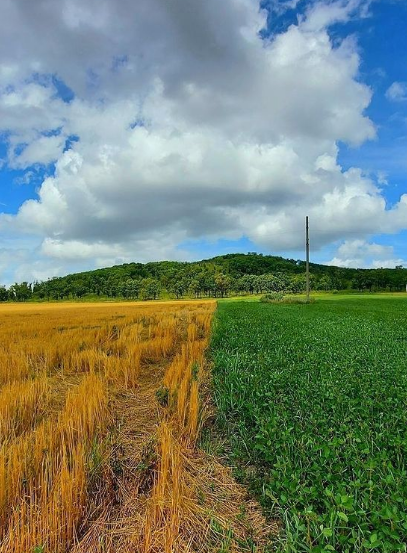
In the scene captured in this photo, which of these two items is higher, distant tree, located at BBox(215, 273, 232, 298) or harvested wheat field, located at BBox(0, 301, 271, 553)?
distant tree, located at BBox(215, 273, 232, 298)

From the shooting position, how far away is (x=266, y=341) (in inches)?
446

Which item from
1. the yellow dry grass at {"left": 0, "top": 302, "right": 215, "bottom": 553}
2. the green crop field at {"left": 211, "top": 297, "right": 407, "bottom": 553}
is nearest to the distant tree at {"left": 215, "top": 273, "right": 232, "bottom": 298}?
the green crop field at {"left": 211, "top": 297, "right": 407, "bottom": 553}

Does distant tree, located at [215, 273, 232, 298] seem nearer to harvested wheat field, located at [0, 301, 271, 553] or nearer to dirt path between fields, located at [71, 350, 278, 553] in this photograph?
harvested wheat field, located at [0, 301, 271, 553]

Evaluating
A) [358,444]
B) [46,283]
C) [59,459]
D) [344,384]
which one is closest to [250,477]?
[358,444]

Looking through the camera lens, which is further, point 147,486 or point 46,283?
point 46,283

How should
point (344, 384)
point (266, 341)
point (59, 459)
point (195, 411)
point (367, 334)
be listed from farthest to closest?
1. point (367, 334)
2. point (266, 341)
3. point (344, 384)
4. point (195, 411)
5. point (59, 459)

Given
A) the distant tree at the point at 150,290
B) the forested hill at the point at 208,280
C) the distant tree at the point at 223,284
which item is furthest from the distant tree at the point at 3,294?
the distant tree at the point at 223,284

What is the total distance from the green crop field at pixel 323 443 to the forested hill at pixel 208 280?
371 feet

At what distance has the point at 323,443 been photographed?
3879 millimetres

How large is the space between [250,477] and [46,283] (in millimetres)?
157729

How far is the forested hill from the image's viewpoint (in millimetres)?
117012

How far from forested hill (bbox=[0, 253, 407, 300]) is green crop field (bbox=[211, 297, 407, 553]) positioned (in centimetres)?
11314

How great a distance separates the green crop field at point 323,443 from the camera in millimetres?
2686

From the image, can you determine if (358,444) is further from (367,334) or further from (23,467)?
(367,334)
